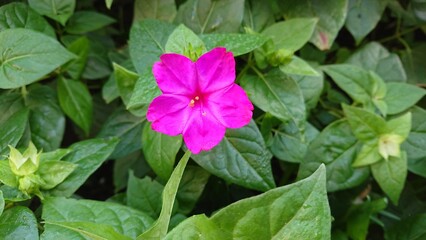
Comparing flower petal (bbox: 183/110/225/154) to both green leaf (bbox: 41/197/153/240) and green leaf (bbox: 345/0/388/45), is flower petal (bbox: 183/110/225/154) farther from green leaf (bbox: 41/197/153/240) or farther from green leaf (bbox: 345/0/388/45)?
green leaf (bbox: 345/0/388/45)

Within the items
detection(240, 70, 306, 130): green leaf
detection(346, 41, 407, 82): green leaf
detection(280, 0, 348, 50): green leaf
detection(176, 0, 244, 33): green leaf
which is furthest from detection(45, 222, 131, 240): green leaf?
detection(346, 41, 407, 82): green leaf

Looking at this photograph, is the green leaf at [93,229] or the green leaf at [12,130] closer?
the green leaf at [93,229]

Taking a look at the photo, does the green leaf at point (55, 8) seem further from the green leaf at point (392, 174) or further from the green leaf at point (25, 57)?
the green leaf at point (392, 174)

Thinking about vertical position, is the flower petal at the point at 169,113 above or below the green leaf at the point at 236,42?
below

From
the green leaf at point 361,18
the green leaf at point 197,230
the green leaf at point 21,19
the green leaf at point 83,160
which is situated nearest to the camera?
the green leaf at point 197,230

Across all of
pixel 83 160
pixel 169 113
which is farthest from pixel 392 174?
pixel 83 160

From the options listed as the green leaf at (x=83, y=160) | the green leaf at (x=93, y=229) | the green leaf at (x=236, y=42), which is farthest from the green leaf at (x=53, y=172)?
the green leaf at (x=236, y=42)

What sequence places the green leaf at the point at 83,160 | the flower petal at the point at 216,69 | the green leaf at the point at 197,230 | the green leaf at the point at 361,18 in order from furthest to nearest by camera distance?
the green leaf at the point at 361,18
the green leaf at the point at 83,160
the flower petal at the point at 216,69
the green leaf at the point at 197,230

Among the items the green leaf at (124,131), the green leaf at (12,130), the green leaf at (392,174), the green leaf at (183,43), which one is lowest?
the green leaf at (392,174)
